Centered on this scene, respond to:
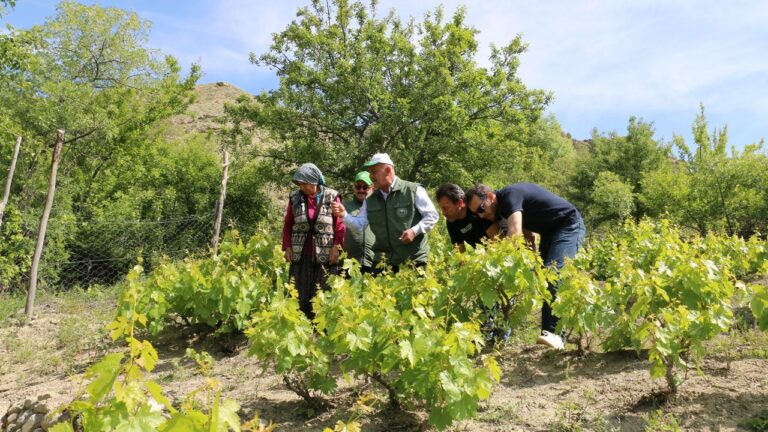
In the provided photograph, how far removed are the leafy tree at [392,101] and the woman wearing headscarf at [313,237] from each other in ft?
36.4

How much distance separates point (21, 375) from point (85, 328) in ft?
3.36

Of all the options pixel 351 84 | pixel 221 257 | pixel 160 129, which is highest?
pixel 351 84

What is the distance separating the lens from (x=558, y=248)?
363 centimetres

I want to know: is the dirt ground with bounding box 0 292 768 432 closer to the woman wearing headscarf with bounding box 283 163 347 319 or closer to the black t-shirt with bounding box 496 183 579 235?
Result: the woman wearing headscarf with bounding box 283 163 347 319

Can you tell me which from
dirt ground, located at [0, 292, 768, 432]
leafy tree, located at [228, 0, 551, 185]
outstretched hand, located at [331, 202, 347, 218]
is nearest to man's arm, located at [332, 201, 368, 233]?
outstretched hand, located at [331, 202, 347, 218]

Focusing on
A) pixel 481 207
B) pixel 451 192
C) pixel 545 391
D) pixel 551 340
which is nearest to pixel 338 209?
pixel 451 192

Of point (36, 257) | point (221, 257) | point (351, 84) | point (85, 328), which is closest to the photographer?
point (221, 257)

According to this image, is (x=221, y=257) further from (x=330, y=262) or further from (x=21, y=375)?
(x=21, y=375)

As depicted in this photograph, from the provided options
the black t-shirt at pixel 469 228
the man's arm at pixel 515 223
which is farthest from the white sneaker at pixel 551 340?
the black t-shirt at pixel 469 228

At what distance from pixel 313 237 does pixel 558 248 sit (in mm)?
1828

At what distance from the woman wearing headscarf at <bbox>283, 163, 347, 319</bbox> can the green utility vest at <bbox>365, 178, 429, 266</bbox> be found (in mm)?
333

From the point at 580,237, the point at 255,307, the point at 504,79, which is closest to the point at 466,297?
the point at 580,237

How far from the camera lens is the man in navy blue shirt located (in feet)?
11.8

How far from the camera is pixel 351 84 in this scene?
15.4 metres
